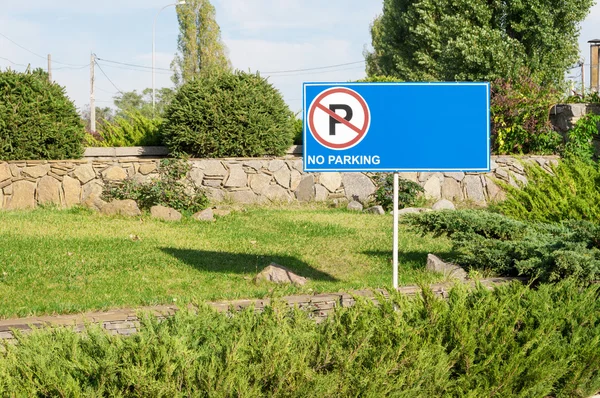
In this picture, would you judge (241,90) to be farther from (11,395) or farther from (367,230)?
(11,395)

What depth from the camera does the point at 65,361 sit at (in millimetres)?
3939

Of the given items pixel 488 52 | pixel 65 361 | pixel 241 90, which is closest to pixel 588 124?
pixel 241 90

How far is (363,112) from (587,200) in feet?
12.8

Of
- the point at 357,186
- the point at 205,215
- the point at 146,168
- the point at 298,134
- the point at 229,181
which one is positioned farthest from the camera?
the point at 298,134

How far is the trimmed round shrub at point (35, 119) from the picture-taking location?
14367mm

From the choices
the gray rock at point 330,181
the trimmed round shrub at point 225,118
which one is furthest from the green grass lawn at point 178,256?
the trimmed round shrub at point 225,118

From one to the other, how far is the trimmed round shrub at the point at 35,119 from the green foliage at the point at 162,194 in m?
1.64

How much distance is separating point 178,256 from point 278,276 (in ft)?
5.87

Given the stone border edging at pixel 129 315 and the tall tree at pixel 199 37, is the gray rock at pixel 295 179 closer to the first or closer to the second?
the stone border edging at pixel 129 315

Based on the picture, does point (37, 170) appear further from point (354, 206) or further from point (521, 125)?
point (521, 125)

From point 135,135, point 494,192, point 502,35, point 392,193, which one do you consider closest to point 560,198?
point 392,193

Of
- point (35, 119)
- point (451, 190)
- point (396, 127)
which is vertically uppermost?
point (35, 119)

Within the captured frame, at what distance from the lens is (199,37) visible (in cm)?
4938

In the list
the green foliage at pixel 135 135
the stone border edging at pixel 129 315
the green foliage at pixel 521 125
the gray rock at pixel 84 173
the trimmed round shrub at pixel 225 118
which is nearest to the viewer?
the stone border edging at pixel 129 315
